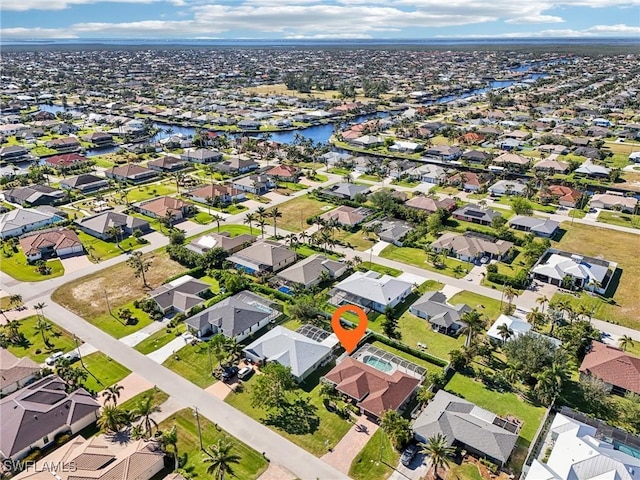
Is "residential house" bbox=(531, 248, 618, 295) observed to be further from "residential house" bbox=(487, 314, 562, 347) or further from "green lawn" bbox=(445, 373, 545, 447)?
"green lawn" bbox=(445, 373, 545, 447)

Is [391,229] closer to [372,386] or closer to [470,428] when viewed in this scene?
[372,386]

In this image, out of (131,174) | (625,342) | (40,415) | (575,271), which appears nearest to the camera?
(40,415)

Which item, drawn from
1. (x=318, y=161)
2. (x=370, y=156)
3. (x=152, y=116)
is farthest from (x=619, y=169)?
(x=152, y=116)

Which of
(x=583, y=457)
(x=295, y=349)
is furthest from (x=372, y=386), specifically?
(x=583, y=457)

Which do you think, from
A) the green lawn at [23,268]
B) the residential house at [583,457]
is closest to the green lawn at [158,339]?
the green lawn at [23,268]

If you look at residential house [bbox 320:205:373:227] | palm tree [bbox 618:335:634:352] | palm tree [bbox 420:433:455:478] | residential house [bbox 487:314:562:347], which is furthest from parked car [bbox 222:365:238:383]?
palm tree [bbox 618:335:634:352]

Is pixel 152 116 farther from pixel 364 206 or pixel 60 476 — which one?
pixel 60 476
